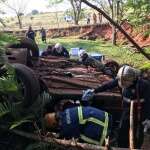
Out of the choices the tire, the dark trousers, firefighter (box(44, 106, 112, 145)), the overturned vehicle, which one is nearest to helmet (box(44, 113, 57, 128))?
the overturned vehicle

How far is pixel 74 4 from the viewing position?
→ 160 feet

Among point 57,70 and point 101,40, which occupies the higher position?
point 57,70

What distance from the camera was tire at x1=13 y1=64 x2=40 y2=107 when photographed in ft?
25.9

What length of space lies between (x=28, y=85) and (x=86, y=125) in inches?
55.9

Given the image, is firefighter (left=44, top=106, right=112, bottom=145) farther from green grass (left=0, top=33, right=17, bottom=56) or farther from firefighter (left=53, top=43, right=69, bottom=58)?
firefighter (left=53, top=43, right=69, bottom=58)

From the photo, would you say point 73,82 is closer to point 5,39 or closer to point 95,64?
point 95,64

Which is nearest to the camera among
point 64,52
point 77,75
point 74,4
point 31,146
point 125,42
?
point 31,146

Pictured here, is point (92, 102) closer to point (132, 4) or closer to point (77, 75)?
point (77, 75)

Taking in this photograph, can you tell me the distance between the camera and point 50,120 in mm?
7652

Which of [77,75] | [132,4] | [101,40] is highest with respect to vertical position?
[132,4]

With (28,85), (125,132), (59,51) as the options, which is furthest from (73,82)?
(59,51)

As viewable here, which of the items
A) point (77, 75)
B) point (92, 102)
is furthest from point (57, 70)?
point (92, 102)

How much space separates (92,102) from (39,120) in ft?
3.94

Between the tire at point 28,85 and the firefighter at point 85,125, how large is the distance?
82 cm
